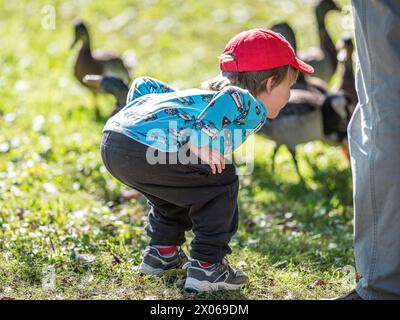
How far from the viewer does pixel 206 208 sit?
13.9 feet

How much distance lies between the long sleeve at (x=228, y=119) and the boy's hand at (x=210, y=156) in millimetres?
30

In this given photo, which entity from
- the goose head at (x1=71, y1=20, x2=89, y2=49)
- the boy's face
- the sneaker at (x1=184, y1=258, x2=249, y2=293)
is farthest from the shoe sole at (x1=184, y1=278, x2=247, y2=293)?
the goose head at (x1=71, y1=20, x2=89, y2=49)

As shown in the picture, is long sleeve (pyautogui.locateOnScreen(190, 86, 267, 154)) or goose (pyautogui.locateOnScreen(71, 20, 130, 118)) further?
goose (pyautogui.locateOnScreen(71, 20, 130, 118))

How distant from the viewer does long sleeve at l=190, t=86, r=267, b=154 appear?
3.90 m

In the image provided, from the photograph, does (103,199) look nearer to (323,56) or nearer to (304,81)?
(304,81)

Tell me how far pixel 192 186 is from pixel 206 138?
0.41 m

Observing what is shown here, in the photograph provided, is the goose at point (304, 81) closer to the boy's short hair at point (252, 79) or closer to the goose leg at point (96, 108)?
the goose leg at point (96, 108)

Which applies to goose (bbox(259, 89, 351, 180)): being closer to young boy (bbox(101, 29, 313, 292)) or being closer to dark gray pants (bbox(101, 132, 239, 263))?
young boy (bbox(101, 29, 313, 292))

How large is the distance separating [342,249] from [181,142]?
185 centimetres

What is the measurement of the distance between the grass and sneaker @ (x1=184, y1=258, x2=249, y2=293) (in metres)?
0.06

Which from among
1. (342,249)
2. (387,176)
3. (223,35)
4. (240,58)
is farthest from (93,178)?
(223,35)

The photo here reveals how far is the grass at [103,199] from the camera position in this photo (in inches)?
182

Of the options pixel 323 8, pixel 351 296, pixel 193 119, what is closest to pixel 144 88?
pixel 193 119

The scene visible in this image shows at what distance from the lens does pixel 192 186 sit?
4207 mm
